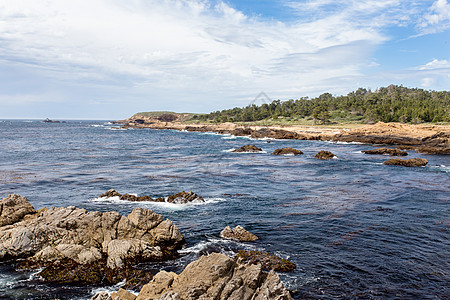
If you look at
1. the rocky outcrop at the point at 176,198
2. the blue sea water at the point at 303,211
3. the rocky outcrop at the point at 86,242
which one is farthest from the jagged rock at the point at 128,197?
the rocky outcrop at the point at 86,242

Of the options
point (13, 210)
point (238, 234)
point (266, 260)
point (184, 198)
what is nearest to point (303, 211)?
point (238, 234)

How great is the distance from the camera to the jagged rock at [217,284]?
34.5 feet

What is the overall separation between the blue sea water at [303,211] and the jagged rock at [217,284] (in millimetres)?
2382

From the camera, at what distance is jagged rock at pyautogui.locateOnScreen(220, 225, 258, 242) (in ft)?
60.7

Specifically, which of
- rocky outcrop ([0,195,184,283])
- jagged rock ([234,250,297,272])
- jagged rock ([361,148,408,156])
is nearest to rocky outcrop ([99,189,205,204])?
rocky outcrop ([0,195,184,283])

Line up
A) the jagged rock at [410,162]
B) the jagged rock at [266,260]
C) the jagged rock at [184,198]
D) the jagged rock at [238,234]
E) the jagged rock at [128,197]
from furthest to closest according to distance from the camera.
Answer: the jagged rock at [410,162]
the jagged rock at [128,197]
the jagged rock at [184,198]
the jagged rock at [238,234]
the jagged rock at [266,260]

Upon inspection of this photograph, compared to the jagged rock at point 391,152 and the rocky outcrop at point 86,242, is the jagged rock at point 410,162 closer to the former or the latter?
the jagged rock at point 391,152

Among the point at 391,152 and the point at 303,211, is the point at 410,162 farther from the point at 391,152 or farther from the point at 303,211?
the point at 303,211

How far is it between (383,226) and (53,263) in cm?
1910

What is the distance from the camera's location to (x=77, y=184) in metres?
33.2

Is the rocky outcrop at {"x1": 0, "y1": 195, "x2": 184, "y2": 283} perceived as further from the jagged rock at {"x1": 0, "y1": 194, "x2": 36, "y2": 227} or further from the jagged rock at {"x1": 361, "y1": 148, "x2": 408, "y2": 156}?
the jagged rock at {"x1": 361, "y1": 148, "x2": 408, "y2": 156}

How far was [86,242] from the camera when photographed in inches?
658

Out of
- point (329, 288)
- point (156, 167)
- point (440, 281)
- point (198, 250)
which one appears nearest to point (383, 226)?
point (440, 281)

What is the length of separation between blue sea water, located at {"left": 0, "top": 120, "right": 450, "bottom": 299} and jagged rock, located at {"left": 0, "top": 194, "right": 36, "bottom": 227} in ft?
13.5
